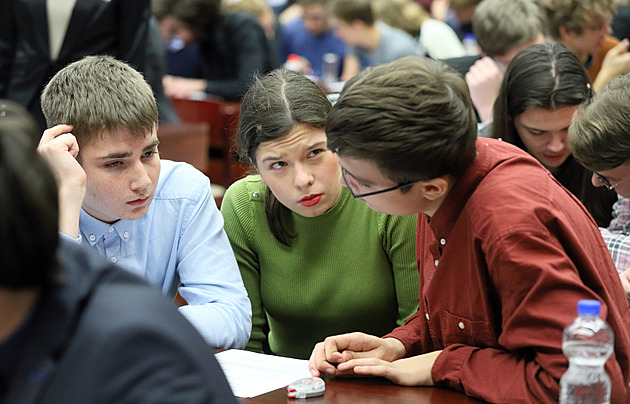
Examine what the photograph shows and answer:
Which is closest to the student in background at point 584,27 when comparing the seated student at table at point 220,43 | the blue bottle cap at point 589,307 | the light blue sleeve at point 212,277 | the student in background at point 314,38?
the light blue sleeve at point 212,277

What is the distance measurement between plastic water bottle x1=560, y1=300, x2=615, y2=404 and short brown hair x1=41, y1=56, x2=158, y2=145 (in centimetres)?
112

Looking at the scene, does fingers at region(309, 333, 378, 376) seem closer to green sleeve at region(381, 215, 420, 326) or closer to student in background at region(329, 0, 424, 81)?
green sleeve at region(381, 215, 420, 326)

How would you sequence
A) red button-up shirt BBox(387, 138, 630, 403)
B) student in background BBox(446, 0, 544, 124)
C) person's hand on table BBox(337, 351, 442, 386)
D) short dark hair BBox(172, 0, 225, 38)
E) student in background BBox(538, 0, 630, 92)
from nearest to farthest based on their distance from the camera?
1. red button-up shirt BBox(387, 138, 630, 403)
2. person's hand on table BBox(337, 351, 442, 386)
3. student in background BBox(446, 0, 544, 124)
4. student in background BBox(538, 0, 630, 92)
5. short dark hair BBox(172, 0, 225, 38)

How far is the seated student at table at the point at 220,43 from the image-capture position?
19.5 feet

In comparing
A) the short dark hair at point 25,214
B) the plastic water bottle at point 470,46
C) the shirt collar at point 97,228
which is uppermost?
the short dark hair at point 25,214

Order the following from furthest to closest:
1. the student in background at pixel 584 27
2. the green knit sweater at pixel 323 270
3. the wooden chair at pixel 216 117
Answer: the wooden chair at pixel 216 117
the student in background at pixel 584 27
the green knit sweater at pixel 323 270

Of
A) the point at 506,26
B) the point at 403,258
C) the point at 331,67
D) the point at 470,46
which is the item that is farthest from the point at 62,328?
the point at 331,67

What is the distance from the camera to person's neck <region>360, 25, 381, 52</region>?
6688 mm

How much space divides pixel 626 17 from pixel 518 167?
4.67m

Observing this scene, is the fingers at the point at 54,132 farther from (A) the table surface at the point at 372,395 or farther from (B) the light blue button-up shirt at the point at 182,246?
(A) the table surface at the point at 372,395

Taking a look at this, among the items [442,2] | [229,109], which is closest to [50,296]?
[229,109]

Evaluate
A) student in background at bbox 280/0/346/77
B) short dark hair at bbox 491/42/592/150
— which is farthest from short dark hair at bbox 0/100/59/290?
student in background at bbox 280/0/346/77

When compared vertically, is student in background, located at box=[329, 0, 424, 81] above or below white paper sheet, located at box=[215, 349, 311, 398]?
below

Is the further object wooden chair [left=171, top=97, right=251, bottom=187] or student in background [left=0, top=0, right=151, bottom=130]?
wooden chair [left=171, top=97, right=251, bottom=187]
